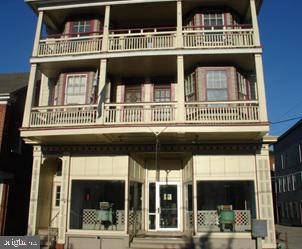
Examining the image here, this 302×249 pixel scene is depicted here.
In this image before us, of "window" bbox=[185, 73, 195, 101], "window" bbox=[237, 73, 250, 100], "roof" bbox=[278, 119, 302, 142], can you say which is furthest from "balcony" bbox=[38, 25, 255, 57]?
"roof" bbox=[278, 119, 302, 142]

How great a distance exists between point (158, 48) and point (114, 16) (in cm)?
369

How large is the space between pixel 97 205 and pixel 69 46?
708 centimetres

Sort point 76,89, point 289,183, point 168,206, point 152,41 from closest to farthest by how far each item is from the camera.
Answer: point 152,41
point 168,206
point 76,89
point 289,183

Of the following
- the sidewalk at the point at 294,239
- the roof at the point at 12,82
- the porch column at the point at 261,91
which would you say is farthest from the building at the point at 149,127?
the sidewalk at the point at 294,239

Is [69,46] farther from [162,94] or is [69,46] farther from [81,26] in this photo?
[162,94]

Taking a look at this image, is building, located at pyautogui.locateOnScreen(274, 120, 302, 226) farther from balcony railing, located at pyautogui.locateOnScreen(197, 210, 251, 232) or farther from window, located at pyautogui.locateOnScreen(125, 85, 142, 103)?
balcony railing, located at pyautogui.locateOnScreen(197, 210, 251, 232)

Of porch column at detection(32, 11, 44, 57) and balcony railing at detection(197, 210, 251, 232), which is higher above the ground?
porch column at detection(32, 11, 44, 57)

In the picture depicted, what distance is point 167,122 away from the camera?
13.7 m

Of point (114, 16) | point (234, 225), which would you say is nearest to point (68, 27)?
point (114, 16)

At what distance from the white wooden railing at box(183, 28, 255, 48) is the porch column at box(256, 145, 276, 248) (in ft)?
14.3

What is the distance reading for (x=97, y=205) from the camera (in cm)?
1557

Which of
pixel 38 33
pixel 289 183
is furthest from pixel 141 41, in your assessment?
pixel 289 183

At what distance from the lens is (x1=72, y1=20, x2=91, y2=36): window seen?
17300 millimetres

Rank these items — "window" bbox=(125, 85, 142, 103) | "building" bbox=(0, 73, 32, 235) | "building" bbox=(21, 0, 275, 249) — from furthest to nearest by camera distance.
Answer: "building" bbox=(0, 73, 32, 235) < "window" bbox=(125, 85, 142, 103) < "building" bbox=(21, 0, 275, 249)
